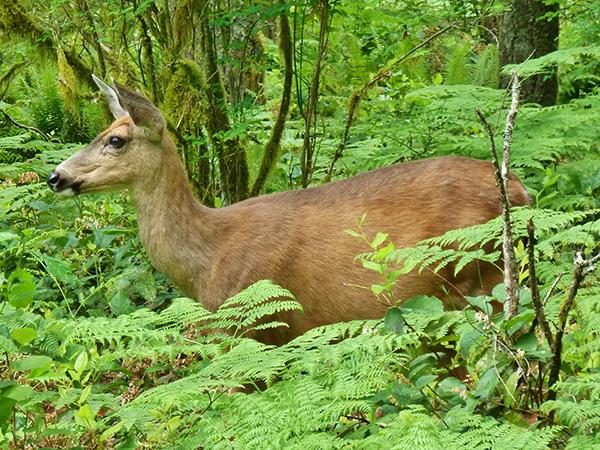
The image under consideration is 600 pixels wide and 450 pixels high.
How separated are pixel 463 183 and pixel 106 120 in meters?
3.73

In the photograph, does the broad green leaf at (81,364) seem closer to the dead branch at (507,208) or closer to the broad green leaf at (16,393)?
the broad green leaf at (16,393)

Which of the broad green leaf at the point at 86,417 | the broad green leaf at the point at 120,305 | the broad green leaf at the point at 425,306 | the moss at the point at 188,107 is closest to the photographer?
the broad green leaf at the point at 86,417

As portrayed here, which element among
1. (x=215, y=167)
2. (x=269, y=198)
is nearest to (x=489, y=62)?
(x=215, y=167)

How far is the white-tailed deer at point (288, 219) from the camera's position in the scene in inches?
218

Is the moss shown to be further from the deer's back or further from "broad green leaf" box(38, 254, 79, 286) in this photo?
"broad green leaf" box(38, 254, 79, 286)

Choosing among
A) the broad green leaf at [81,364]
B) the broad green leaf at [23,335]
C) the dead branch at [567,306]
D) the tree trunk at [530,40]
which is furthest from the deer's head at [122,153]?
the tree trunk at [530,40]

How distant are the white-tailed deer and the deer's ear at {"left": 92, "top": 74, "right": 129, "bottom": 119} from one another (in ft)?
0.07

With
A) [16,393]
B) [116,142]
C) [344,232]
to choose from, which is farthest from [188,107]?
[16,393]

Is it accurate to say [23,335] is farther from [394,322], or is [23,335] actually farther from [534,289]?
[534,289]

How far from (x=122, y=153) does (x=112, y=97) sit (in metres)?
0.40

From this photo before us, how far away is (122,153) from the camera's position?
5.92m

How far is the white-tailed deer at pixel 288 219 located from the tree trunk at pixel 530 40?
3689mm

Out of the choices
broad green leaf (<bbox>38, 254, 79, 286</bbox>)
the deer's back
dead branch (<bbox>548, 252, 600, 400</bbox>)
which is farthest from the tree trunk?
dead branch (<bbox>548, 252, 600, 400</bbox>)

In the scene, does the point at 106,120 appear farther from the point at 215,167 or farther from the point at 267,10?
the point at 267,10
